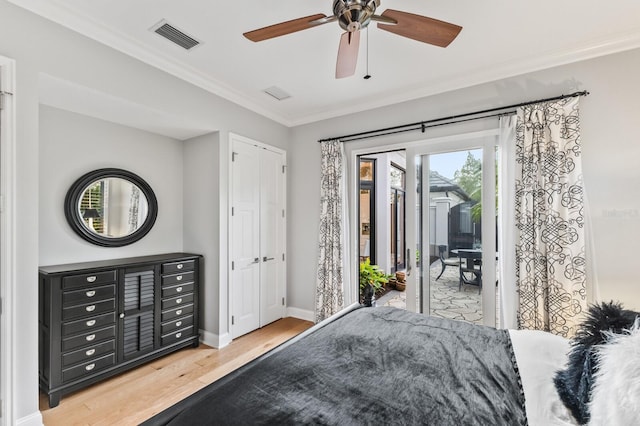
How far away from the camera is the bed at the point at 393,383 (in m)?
1.02

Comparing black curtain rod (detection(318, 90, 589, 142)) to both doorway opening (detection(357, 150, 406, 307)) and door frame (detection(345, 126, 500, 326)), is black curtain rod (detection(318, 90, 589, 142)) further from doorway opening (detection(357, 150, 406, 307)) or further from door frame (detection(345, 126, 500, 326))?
doorway opening (detection(357, 150, 406, 307))

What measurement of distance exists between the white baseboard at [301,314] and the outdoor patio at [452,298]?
159 centimetres

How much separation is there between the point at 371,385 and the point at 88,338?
2.41m

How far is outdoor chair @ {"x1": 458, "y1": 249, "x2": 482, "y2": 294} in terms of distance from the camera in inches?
117

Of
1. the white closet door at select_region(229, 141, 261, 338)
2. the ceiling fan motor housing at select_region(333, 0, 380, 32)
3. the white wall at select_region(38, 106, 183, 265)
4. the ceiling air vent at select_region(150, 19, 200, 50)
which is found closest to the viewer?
the ceiling fan motor housing at select_region(333, 0, 380, 32)

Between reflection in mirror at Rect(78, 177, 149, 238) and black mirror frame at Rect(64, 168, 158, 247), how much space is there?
0.12 ft

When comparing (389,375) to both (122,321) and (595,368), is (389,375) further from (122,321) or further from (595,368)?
(122,321)

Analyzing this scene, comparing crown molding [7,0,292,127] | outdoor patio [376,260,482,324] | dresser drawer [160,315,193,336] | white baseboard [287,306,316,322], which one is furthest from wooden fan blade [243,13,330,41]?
white baseboard [287,306,316,322]

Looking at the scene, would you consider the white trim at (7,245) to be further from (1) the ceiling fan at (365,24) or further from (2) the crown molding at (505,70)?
(2) the crown molding at (505,70)

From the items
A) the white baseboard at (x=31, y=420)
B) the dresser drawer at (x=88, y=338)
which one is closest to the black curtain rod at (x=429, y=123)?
the dresser drawer at (x=88, y=338)

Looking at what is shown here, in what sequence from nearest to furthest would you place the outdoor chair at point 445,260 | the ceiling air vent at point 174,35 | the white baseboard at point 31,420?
the white baseboard at point 31,420
the ceiling air vent at point 174,35
the outdoor chair at point 445,260

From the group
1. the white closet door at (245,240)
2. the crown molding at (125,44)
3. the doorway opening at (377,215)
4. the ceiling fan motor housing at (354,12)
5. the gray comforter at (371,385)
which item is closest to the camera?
the gray comforter at (371,385)

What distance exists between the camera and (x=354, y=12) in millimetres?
1572

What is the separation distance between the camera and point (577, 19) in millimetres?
2141
